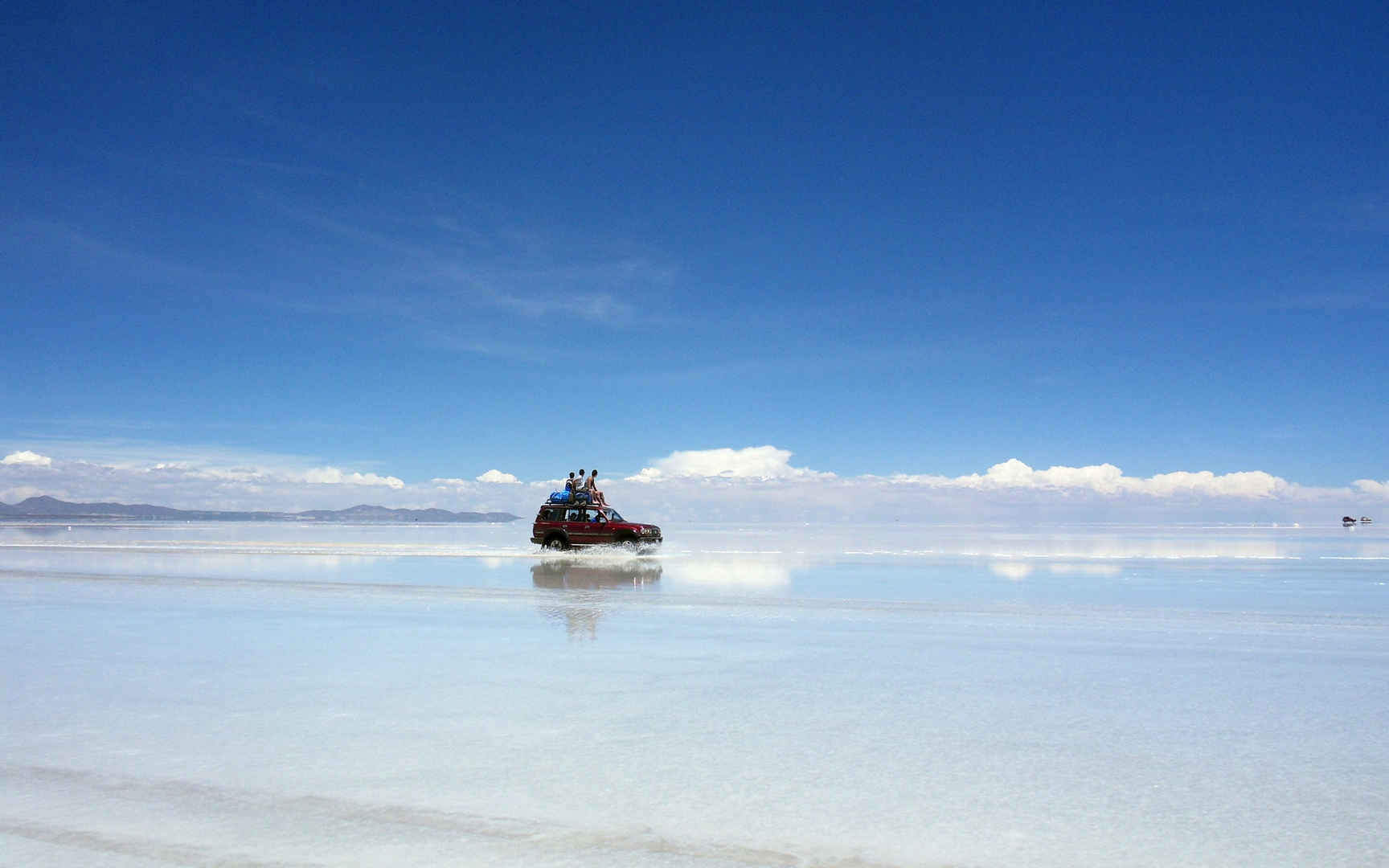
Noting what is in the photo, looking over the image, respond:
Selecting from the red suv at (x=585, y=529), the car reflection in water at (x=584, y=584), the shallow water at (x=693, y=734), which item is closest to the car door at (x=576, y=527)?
the red suv at (x=585, y=529)

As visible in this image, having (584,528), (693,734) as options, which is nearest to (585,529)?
(584,528)

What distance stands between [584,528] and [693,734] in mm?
29505

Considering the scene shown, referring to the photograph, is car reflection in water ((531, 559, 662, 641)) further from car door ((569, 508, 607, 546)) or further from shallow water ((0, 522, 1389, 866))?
car door ((569, 508, 607, 546))

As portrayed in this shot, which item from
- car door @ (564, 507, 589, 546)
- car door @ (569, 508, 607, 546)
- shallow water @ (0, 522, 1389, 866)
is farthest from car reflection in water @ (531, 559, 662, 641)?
car door @ (564, 507, 589, 546)

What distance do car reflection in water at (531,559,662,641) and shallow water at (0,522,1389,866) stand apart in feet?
0.76

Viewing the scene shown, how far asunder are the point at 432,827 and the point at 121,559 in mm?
35505

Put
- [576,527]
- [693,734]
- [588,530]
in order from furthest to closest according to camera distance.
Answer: [576,527] → [588,530] → [693,734]

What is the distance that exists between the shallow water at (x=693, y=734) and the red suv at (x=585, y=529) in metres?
17.4

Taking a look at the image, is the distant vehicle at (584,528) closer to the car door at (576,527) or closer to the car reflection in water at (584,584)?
the car door at (576,527)

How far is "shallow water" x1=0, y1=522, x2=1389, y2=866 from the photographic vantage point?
5.50 metres

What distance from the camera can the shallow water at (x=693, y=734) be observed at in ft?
18.0

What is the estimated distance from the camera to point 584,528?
3725 cm

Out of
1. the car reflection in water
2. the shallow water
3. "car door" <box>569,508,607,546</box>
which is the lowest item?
the shallow water

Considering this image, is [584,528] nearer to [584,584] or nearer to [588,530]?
[588,530]
